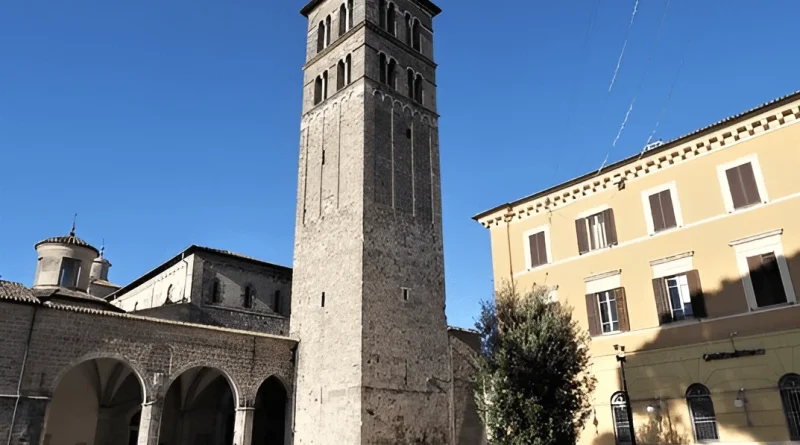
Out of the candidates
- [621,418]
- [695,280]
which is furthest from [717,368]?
[621,418]

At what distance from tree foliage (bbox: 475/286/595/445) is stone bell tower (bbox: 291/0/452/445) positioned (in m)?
5.42

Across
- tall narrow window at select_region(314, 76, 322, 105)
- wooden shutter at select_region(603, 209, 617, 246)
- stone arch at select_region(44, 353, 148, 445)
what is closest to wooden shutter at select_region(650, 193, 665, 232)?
wooden shutter at select_region(603, 209, 617, 246)

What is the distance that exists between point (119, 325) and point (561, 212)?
14.6 m

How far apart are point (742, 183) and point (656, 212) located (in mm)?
2316

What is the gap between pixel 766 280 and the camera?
13.8 meters

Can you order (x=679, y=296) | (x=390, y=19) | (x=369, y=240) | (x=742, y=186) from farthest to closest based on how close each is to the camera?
(x=390, y=19) → (x=369, y=240) → (x=679, y=296) → (x=742, y=186)

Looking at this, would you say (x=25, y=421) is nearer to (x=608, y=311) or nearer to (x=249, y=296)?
(x=249, y=296)

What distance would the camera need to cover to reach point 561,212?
742 inches

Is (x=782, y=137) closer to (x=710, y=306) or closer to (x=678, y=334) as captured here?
(x=710, y=306)

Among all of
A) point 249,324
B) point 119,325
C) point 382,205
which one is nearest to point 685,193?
point 382,205

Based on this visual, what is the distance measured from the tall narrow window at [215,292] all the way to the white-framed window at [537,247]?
14865 mm

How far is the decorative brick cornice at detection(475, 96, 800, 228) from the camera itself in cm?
1434

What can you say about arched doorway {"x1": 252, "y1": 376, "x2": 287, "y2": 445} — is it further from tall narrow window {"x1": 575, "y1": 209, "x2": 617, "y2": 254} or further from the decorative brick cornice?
tall narrow window {"x1": 575, "y1": 209, "x2": 617, "y2": 254}

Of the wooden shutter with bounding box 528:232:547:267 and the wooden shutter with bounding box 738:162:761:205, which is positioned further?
the wooden shutter with bounding box 528:232:547:267
